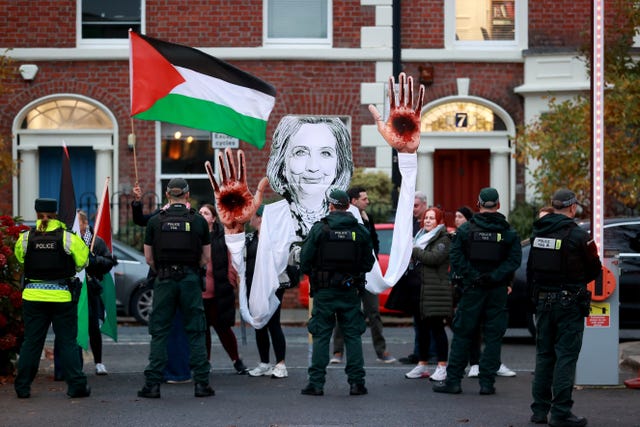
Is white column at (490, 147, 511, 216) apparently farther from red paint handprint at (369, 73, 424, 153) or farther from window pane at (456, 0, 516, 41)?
red paint handprint at (369, 73, 424, 153)

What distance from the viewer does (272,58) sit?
22547 mm

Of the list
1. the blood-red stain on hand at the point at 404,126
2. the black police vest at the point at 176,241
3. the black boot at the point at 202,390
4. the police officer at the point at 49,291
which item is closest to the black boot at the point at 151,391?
the black boot at the point at 202,390

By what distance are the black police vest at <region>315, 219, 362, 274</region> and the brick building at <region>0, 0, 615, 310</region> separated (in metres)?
11.6

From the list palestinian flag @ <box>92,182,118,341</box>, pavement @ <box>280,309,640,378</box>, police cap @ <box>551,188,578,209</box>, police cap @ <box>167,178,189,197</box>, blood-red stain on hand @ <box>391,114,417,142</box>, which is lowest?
pavement @ <box>280,309,640,378</box>

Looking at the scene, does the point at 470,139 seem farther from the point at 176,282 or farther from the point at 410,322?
the point at 176,282

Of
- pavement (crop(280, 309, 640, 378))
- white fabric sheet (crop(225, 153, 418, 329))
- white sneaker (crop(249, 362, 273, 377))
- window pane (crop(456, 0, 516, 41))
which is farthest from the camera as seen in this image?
window pane (crop(456, 0, 516, 41))

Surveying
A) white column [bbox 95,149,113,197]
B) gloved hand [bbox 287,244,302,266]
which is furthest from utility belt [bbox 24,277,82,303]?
white column [bbox 95,149,113,197]

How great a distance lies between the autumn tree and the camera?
17094 mm

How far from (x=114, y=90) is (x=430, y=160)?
5634 millimetres

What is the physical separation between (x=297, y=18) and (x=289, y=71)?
0.98m

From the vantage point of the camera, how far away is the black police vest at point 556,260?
9758mm

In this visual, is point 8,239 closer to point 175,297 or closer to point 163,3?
point 175,297

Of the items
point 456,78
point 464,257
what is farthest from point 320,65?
point 464,257

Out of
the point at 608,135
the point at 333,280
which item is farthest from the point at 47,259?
the point at 608,135
